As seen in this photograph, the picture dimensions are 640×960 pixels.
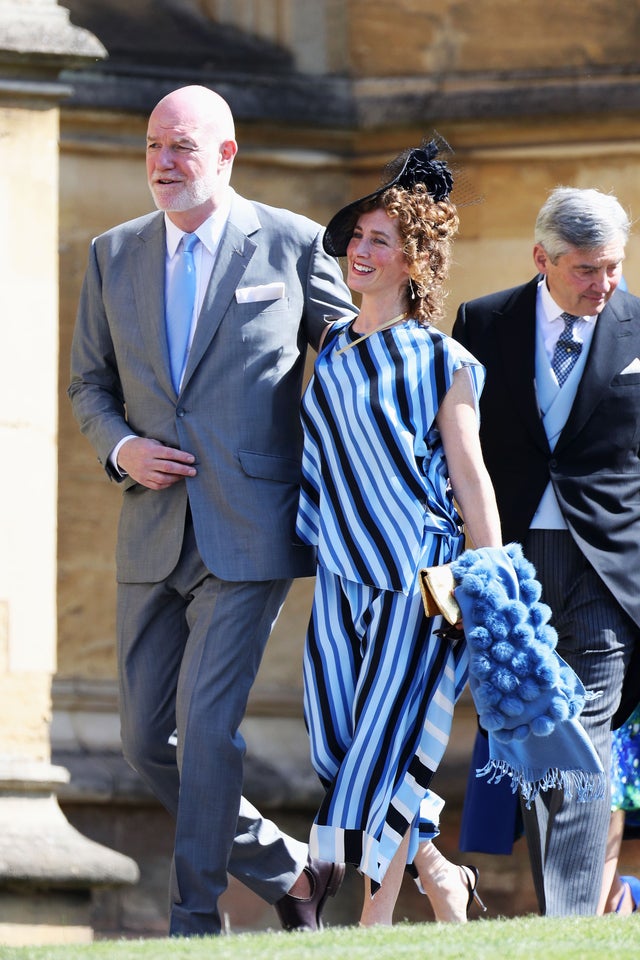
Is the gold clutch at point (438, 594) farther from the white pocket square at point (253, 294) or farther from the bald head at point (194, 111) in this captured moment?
the bald head at point (194, 111)

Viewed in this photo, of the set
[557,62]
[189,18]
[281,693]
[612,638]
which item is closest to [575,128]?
[557,62]

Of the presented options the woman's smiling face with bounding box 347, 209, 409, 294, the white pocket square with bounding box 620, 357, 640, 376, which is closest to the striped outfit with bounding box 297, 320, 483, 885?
the woman's smiling face with bounding box 347, 209, 409, 294

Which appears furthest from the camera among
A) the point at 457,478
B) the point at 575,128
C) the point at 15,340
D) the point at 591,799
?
the point at 575,128

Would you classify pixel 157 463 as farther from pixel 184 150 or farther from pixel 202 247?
pixel 184 150

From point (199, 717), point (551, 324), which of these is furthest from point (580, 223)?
point (199, 717)

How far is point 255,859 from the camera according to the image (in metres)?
5.84

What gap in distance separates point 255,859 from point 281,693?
2.73 meters

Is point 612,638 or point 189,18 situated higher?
point 189,18

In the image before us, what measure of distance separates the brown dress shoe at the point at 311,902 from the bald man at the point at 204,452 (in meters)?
0.06

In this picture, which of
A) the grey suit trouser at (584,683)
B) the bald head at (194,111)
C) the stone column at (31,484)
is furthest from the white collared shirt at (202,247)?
the stone column at (31,484)

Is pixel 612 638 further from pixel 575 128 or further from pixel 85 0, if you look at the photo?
pixel 85 0

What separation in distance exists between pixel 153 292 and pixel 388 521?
90 cm

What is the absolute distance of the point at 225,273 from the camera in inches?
226

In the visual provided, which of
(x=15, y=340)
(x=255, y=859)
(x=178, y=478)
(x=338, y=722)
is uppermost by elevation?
(x=15, y=340)
